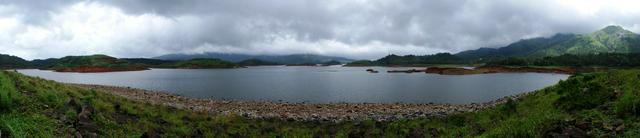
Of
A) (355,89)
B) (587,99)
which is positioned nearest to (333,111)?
(587,99)

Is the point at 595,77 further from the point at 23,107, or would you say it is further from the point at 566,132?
the point at 23,107

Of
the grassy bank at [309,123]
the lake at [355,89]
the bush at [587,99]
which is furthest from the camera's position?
the lake at [355,89]

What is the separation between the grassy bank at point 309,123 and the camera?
1480 cm

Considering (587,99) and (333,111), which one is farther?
(333,111)

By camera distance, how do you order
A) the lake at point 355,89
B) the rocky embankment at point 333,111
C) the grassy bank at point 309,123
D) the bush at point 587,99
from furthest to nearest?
the lake at point 355,89 < the rocky embankment at point 333,111 < the bush at point 587,99 < the grassy bank at point 309,123

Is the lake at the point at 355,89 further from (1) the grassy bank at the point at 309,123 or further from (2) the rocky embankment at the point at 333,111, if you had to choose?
(1) the grassy bank at the point at 309,123

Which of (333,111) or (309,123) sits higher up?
(309,123)

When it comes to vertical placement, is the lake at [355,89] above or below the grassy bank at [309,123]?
below

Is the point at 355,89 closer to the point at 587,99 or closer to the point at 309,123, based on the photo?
the point at 309,123

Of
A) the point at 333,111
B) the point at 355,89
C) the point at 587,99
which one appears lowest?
the point at 355,89

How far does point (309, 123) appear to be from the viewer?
29.2 meters

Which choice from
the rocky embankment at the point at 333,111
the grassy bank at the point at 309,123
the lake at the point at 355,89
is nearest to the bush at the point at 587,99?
the grassy bank at the point at 309,123

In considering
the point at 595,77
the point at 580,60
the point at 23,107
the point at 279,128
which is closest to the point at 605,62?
the point at 580,60

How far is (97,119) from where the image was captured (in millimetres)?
19719
